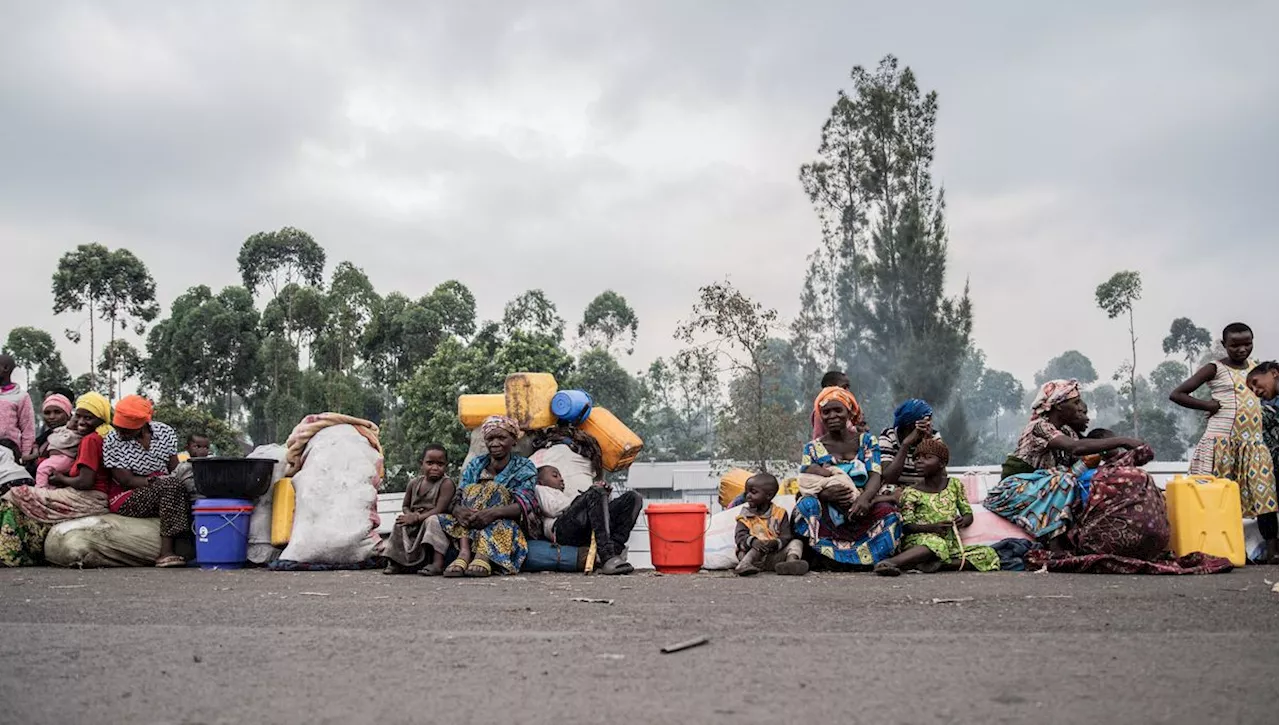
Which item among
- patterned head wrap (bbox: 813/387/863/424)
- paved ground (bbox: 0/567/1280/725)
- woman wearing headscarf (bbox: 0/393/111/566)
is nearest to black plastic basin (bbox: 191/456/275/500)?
woman wearing headscarf (bbox: 0/393/111/566)

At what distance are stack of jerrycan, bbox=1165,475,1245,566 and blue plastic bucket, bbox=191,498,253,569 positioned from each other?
296 inches

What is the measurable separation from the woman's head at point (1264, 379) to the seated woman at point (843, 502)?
3.19 meters

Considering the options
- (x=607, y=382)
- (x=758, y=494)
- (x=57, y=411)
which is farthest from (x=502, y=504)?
(x=607, y=382)

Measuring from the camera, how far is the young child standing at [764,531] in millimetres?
7770

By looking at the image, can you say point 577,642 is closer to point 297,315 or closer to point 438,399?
point 438,399

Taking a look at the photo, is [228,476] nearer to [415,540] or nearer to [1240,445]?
[415,540]

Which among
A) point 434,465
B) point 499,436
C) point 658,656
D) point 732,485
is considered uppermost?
point 499,436

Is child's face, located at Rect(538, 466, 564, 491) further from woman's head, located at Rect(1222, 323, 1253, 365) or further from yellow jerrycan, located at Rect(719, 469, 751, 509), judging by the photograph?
woman's head, located at Rect(1222, 323, 1253, 365)

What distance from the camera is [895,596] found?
5.70 metres

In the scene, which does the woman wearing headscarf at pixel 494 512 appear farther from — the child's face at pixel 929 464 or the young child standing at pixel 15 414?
the young child standing at pixel 15 414

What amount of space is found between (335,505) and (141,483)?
1.90 meters

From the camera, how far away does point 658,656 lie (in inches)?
147

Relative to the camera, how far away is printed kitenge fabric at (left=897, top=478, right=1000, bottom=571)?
7.52 m

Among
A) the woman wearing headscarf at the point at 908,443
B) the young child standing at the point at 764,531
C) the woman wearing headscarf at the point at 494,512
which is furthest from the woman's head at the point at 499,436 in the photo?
the woman wearing headscarf at the point at 908,443
